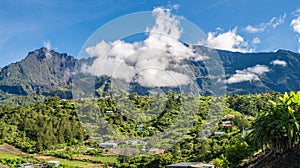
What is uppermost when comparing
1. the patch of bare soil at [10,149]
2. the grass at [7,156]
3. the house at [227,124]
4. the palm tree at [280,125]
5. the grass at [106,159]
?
the house at [227,124]

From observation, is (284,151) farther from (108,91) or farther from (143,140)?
(108,91)

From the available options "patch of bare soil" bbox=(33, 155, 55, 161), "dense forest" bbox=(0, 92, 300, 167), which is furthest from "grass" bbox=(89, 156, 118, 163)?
"patch of bare soil" bbox=(33, 155, 55, 161)

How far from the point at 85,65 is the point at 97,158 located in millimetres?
25196

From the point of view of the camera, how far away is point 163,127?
386 inches

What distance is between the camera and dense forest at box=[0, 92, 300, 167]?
8.26m

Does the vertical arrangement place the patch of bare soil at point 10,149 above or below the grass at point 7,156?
above

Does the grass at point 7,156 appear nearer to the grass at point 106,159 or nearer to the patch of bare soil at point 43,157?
the patch of bare soil at point 43,157

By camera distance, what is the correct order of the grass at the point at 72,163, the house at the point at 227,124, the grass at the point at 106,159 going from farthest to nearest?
the house at the point at 227,124
the grass at the point at 106,159
the grass at the point at 72,163

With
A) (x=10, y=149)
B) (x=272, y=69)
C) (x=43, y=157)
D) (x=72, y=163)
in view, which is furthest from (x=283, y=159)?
(x=272, y=69)

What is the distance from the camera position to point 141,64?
7117 millimetres

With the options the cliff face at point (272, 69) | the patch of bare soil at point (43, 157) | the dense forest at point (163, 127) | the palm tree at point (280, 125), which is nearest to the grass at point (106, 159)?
the dense forest at point (163, 127)

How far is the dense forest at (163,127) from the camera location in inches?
325

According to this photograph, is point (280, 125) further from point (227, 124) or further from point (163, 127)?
point (227, 124)

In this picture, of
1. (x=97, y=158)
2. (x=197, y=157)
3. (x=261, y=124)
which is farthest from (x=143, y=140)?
(x=97, y=158)
